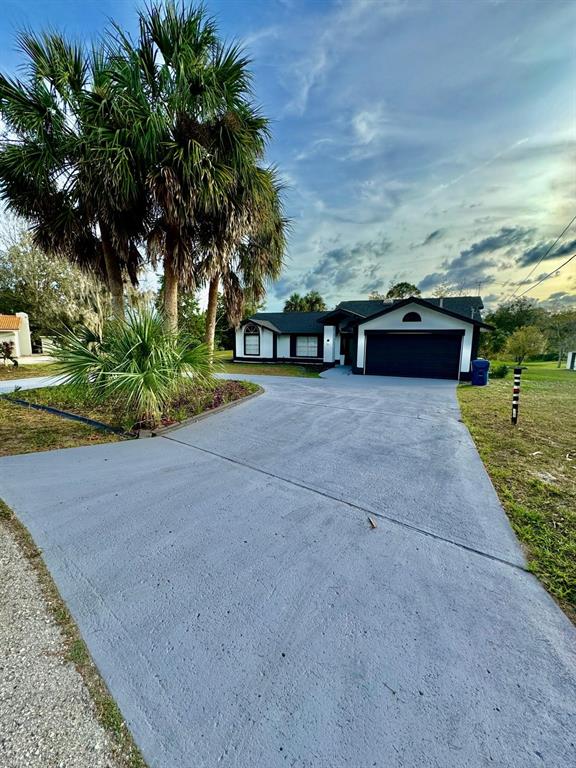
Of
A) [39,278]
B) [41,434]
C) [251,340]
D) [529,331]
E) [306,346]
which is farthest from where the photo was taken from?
[251,340]

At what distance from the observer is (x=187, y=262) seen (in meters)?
8.10

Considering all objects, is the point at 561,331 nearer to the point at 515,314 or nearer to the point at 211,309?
the point at 515,314

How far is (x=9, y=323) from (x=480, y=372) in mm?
33253

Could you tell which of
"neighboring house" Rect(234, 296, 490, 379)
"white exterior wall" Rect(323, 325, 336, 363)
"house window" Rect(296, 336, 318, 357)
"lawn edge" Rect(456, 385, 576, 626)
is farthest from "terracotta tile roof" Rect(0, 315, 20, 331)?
"lawn edge" Rect(456, 385, 576, 626)

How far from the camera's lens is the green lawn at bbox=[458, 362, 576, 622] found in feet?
8.33

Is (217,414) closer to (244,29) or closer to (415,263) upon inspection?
(244,29)

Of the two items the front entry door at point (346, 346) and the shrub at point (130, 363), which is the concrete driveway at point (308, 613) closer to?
the shrub at point (130, 363)

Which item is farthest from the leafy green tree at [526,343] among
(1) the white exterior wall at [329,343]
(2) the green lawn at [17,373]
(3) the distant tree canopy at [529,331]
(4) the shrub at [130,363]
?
(2) the green lawn at [17,373]

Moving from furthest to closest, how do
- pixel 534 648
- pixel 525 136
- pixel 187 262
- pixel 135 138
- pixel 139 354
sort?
pixel 525 136 → pixel 187 262 → pixel 135 138 → pixel 139 354 → pixel 534 648

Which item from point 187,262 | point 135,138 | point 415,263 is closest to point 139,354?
point 187,262

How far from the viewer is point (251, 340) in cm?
2162

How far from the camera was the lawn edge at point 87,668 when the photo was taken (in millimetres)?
1278

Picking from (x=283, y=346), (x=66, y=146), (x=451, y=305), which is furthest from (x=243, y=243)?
(x=451, y=305)

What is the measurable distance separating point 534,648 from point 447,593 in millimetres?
506
